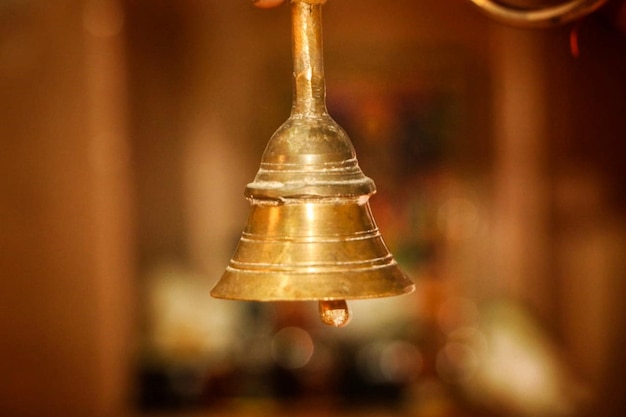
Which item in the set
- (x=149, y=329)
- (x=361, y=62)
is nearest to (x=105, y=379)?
(x=149, y=329)

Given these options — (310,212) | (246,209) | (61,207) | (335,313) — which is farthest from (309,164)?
(246,209)

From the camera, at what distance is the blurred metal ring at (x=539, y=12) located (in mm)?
1406

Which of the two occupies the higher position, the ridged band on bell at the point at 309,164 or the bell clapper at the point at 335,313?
the ridged band on bell at the point at 309,164

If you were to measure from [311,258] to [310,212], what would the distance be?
0.06 meters

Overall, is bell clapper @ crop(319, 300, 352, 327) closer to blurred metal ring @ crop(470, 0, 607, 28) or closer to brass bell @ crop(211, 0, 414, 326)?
brass bell @ crop(211, 0, 414, 326)

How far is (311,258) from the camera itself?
4.58ft

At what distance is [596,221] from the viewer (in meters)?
4.51

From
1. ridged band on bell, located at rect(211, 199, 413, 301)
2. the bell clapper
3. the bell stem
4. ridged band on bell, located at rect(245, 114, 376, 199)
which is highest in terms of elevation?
the bell stem

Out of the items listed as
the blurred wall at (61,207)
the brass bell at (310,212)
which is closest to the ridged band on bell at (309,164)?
the brass bell at (310,212)

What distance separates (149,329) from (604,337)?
1.65 meters

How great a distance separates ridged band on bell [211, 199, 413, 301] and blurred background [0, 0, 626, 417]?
2591 mm

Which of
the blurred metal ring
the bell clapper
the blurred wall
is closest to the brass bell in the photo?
the bell clapper

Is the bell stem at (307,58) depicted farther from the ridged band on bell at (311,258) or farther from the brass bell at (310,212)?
the ridged band on bell at (311,258)

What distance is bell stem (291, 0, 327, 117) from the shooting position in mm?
1394
